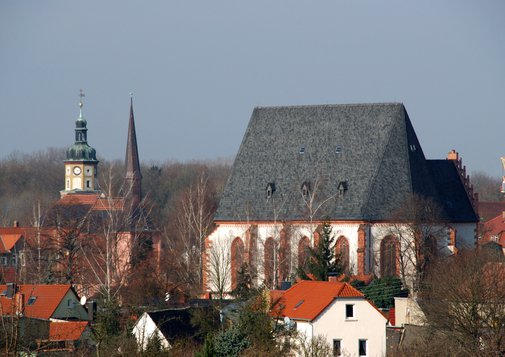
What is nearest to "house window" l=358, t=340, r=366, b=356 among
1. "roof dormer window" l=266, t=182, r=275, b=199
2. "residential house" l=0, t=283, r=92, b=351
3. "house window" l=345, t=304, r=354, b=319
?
"house window" l=345, t=304, r=354, b=319

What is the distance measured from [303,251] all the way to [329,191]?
3.63m

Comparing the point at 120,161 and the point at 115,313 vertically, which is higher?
the point at 120,161

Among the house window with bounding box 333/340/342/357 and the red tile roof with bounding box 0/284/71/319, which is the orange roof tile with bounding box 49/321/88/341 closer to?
the red tile roof with bounding box 0/284/71/319

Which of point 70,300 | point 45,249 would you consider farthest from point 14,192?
point 70,300

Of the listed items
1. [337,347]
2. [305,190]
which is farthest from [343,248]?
[337,347]

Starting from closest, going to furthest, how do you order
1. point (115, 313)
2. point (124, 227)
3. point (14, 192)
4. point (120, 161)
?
1. point (115, 313)
2. point (124, 227)
3. point (14, 192)
4. point (120, 161)

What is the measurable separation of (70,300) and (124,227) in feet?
140

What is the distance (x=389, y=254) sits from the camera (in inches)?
2913

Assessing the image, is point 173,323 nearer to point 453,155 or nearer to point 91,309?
point 91,309

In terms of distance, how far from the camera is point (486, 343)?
141 feet

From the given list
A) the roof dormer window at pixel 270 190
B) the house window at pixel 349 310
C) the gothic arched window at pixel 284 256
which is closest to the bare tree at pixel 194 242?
the roof dormer window at pixel 270 190

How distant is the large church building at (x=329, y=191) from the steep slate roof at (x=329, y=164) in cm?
5

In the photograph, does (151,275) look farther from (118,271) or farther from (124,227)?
(124,227)

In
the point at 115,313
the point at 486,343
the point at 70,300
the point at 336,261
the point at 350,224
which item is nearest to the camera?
the point at 486,343
